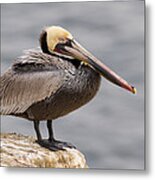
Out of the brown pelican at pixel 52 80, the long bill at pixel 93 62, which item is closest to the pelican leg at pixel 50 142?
the brown pelican at pixel 52 80

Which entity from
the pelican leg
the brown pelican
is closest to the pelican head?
the brown pelican

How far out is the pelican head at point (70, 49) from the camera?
7.48 ft

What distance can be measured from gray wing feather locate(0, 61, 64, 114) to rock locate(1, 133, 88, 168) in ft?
0.38

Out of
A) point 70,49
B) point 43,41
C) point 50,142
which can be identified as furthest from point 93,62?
point 50,142

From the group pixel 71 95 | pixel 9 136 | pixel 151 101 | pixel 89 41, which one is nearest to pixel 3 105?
pixel 9 136

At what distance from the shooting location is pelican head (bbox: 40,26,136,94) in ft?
7.48

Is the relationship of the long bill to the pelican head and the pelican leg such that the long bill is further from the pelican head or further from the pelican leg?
the pelican leg

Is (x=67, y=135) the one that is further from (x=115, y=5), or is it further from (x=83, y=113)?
(x=115, y=5)

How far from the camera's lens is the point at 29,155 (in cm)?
235

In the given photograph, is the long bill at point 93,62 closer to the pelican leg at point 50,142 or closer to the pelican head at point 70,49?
the pelican head at point 70,49

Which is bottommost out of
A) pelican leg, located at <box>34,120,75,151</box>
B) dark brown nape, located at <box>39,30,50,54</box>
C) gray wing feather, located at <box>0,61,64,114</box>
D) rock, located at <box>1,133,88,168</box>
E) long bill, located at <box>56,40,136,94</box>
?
rock, located at <box>1,133,88,168</box>

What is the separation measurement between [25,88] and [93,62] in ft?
0.95

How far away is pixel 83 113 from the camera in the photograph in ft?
7.53

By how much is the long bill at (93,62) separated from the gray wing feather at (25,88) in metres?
0.09
